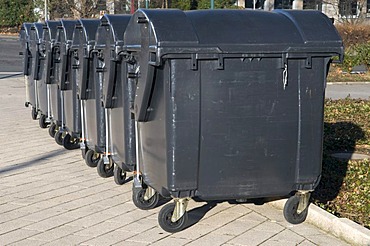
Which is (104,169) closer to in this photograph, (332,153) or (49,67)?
(49,67)

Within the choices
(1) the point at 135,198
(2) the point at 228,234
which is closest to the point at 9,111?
(1) the point at 135,198

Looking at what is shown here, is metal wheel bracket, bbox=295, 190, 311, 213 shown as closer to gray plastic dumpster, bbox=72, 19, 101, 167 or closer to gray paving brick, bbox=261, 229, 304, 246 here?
gray paving brick, bbox=261, 229, 304, 246

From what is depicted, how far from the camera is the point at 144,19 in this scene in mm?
5488

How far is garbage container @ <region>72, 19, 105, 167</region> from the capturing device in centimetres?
759

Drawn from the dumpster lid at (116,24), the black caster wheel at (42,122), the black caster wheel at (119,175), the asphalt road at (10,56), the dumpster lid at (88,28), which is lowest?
the asphalt road at (10,56)

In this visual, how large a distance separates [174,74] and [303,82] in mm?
1065

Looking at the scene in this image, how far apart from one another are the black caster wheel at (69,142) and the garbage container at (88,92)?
103 centimetres

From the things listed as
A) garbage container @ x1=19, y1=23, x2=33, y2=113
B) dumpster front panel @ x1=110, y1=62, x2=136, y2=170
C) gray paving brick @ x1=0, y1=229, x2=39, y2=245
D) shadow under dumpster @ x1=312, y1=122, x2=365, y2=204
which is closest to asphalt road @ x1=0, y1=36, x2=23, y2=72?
garbage container @ x1=19, y1=23, x2=33, y2=113

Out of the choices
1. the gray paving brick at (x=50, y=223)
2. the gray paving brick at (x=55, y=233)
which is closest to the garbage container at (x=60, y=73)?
the gray paving brick at (x=50, y=223)

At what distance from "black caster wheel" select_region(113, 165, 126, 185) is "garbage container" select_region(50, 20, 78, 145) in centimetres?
201

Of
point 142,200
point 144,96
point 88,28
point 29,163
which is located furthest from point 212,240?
point 29,163

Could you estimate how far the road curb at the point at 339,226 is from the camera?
5.22 metres

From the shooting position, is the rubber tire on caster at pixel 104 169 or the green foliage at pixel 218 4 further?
the green foliage at pixel 218 4

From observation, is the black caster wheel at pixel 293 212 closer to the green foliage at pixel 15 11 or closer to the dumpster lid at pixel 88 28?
the dumpster lid at pixel 88 28
